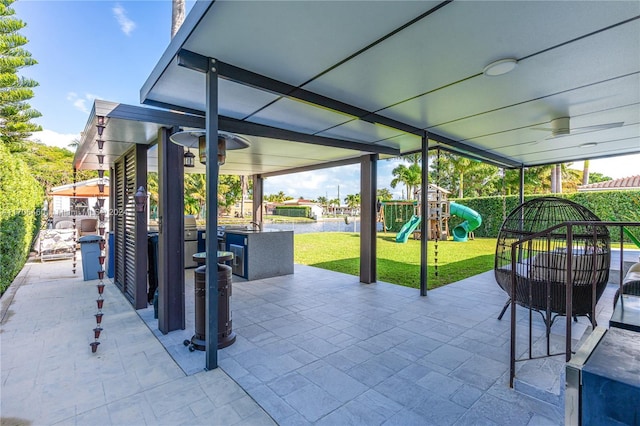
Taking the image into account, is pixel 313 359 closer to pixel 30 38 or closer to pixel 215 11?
pixel 215 11

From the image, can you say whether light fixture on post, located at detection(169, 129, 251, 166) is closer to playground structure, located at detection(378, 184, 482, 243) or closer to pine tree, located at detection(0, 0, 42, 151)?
playground structure, located at detection(378, 184, 482, 243)

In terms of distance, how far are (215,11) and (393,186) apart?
24563mm

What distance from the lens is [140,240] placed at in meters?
4.60

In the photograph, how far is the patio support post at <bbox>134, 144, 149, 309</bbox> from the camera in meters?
4.55

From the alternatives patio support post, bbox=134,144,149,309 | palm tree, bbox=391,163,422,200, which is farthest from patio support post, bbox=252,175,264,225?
palm tree, bbox=391,163,422,200

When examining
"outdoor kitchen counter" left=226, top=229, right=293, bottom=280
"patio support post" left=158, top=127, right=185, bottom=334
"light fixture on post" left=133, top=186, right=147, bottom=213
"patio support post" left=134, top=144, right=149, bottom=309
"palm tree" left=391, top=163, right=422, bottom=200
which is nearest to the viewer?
"patio support post" left=158, top=127, right=185, bottom=334

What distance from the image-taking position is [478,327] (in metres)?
3.77

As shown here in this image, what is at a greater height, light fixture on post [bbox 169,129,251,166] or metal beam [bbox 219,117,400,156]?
metal beam [bbox 219,117,400,156]

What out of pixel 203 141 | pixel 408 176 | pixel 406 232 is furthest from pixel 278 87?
pixel 408 176

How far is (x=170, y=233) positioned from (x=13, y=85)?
14501mm

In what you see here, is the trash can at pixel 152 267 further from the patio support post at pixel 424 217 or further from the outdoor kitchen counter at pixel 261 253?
the patio support post at pixel 424 217

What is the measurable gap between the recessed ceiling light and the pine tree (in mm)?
14331

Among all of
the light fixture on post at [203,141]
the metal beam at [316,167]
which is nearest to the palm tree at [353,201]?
the metal beam at [316,167]

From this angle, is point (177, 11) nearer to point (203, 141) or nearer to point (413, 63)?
point (203, 141)
